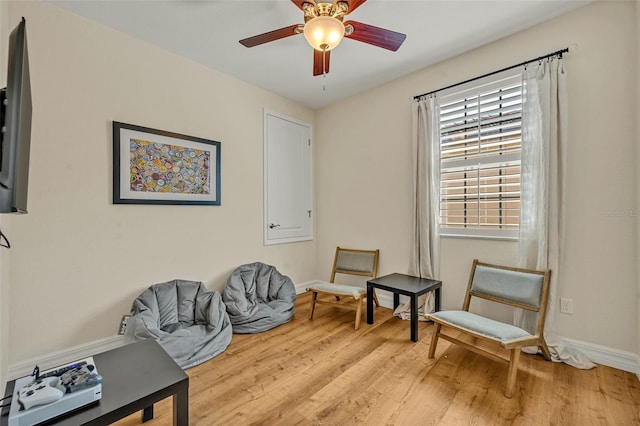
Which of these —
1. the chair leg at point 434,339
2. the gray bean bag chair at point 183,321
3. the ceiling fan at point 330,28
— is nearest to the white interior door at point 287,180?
the gray bean bag chair at point 183,321

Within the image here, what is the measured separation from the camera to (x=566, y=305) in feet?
7.41

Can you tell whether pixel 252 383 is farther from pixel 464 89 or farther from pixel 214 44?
pixel 464 89

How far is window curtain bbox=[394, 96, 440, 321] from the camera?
117 inches

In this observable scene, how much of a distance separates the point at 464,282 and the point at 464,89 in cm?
192

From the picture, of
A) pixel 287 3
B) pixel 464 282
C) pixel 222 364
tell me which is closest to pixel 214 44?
pixel 287 3

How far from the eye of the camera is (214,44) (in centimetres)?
264

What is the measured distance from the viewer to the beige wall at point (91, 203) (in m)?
2.07

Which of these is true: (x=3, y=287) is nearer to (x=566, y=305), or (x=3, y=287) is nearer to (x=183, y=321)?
(x=183, y=321)

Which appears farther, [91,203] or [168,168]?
[168,168]

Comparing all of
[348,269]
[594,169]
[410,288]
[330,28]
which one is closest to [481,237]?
[410,288]

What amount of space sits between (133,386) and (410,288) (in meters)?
2.21

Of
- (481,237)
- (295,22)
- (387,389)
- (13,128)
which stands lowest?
(387,389)

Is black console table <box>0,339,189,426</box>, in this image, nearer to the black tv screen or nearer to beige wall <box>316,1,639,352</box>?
the black tv screen

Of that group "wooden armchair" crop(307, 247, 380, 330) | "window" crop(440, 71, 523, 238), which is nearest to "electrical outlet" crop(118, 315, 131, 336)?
"wooden armchair" crop(307, 247, 380, 330)
